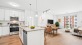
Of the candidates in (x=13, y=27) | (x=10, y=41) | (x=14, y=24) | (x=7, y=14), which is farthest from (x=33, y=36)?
(x=7, y=14)

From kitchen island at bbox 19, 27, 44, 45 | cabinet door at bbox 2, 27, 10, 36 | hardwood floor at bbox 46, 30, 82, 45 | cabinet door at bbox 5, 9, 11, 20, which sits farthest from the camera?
cabinet door at bbox 5, 9, 11, 20

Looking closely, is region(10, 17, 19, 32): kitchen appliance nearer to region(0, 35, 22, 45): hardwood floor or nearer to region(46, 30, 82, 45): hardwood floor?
region(0, 35, 22, 45): hardwood floor

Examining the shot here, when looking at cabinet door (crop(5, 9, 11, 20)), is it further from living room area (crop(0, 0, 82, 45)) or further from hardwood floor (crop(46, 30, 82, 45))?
hardwood floor (crop(46, 30, 82, 45))

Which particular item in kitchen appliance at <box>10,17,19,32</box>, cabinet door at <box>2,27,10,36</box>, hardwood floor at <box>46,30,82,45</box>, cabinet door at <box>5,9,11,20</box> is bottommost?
hardwood floor at <box>46,30,82,45</box>

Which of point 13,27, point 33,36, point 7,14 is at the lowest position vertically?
point 33,36

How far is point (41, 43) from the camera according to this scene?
292 cm

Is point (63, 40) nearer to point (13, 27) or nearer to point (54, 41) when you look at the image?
point (54, 41)

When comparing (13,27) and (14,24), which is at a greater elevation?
(14,24)

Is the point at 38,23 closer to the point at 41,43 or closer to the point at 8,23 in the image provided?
the point at 8,23

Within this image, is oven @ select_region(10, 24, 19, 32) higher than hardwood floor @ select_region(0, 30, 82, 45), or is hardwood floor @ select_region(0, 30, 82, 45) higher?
oven @ select_region(10, 24, 19, 32)

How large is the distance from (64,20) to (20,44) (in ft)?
27.7

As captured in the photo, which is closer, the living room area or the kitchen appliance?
the living room area

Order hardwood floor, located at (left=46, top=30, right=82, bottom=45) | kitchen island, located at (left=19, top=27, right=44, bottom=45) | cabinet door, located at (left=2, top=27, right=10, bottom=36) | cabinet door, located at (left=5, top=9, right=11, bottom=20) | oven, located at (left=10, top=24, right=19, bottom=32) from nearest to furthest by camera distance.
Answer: kitchen island, located at (left=19, top=27, right=44, bottom=45), hardwood floor, located at (left=46, top=30, right=82, bottom=45), cabinet door, located at (left=2, top=27, right=10, bottom=36), cabinet door, located at (left=5, top=9, right=11, bottom=20), oven, located at (left=10, top=24, right=19, bottom=32)

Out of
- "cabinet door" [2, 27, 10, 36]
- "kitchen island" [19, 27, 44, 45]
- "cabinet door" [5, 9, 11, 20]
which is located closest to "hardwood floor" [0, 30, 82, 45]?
"cabinet door" [2, 27, 10, 36]
